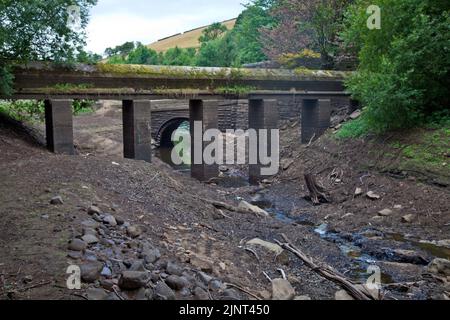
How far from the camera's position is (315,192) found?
50.0 feet

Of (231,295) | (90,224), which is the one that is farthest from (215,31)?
(231,295)

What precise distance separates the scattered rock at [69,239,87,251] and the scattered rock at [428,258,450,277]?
6.38 m

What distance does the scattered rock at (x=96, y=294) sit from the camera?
5.04 meters

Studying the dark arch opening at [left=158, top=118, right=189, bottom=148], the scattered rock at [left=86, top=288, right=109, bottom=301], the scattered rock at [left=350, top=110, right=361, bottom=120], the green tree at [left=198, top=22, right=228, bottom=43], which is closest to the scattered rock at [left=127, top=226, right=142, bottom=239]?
the scattered rock at [left=86, top=288, right=109, bottom=301]

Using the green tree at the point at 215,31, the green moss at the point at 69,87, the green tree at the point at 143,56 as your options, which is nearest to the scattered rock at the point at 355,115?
the green moss at the point at 69,87

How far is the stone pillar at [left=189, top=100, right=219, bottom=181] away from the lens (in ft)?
58.7

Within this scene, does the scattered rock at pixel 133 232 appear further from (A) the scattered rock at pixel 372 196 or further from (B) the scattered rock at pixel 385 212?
(A) the scattered rock at pixel 372 196

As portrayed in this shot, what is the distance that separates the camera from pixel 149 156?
16.7 meters

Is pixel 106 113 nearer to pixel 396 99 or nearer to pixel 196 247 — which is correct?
pixel 396 99

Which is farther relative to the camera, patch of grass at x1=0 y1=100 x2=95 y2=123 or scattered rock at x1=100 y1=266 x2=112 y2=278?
patch of grass at x1=0 y1=100 x2=95 y2=123

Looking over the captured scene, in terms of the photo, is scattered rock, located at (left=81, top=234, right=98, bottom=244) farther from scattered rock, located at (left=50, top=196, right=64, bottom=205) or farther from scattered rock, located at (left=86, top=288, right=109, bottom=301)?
scattered rock, located at (left=50, top=196, right=64, bottom=205)

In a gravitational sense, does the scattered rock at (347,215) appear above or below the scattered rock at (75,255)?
below

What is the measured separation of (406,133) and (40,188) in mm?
11697

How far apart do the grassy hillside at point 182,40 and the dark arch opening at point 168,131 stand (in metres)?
41.0
